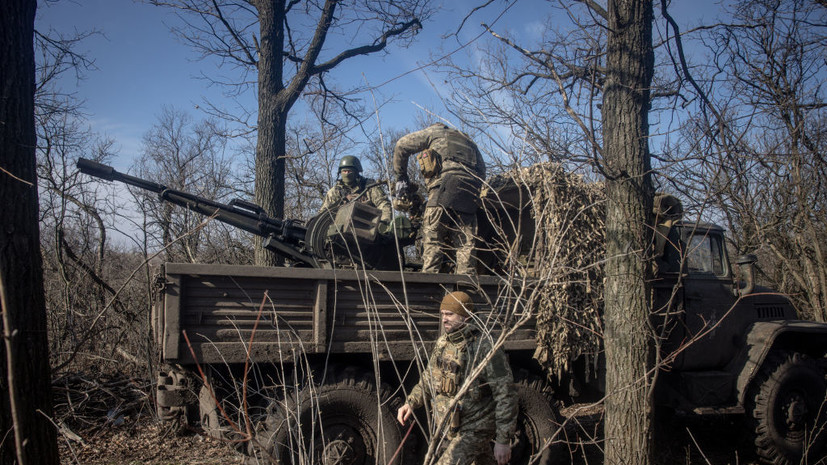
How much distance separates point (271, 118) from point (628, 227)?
5.95 m

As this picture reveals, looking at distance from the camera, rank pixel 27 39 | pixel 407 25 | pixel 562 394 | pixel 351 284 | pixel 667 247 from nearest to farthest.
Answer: pixel 27 39, pixel 351 284, pixel 562 394, pixel 667 247, pixel 407 25

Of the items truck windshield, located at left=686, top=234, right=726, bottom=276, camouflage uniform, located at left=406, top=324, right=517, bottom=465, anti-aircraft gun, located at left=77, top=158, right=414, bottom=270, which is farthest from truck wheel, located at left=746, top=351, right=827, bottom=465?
anti-aircraft gun, located at left=77, top=158, right=414, bottom=270

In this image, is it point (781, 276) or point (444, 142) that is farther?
point (781, 276)

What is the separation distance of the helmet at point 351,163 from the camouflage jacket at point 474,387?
382cm

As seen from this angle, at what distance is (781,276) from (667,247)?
8.81 m

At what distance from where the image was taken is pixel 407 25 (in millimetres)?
10195

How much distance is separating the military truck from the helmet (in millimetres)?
1685

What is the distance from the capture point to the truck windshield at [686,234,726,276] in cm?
621

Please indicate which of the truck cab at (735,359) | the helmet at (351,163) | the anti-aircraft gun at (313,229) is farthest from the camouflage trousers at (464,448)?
the helmet at (351,163)

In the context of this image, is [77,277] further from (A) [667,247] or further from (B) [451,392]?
(A) [667,247]

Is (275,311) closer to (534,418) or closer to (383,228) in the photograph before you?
(383,228)

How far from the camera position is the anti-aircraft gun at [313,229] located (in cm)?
535

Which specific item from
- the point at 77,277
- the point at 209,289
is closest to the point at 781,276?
the point at 209,289

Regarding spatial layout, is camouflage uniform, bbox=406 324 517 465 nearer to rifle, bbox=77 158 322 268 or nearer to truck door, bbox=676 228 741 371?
rifle, bbox=77 158 322 268
